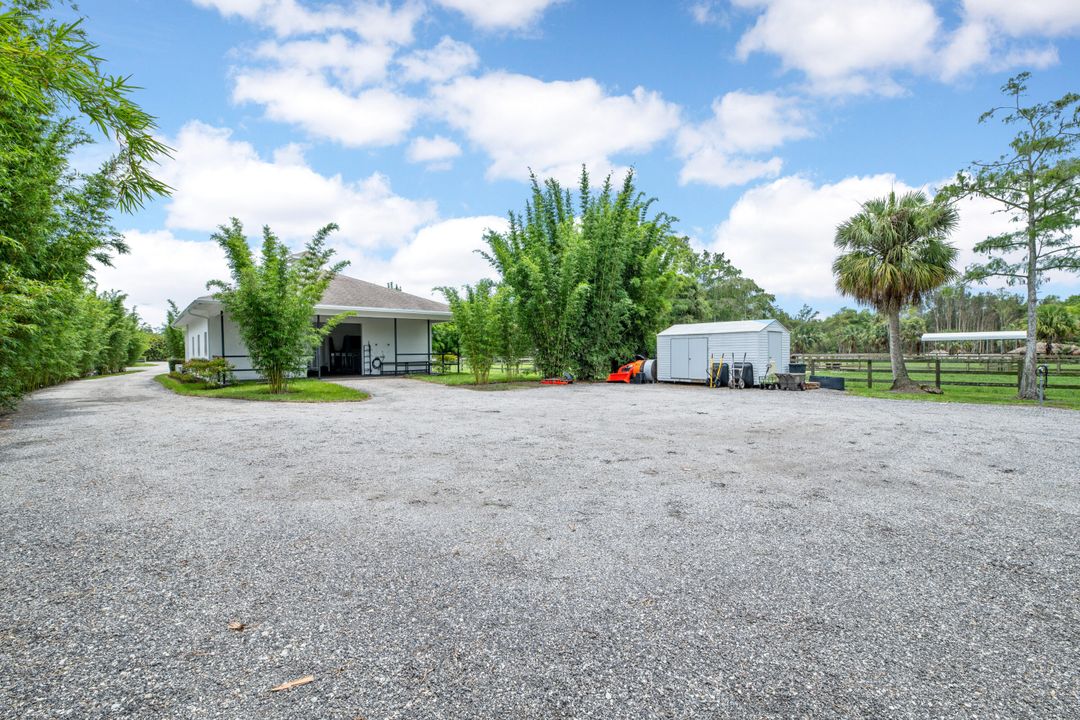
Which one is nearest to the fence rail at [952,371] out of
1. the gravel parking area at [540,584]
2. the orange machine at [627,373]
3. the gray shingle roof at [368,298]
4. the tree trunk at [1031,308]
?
the tree trunk at [1031,308]

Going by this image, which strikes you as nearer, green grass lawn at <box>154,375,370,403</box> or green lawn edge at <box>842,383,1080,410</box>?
green lawn edge at <box>842,383,1080,410</box>

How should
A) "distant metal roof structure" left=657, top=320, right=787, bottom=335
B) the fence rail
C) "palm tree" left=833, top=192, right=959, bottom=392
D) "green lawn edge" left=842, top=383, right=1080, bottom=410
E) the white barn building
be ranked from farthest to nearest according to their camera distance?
the white barn building
"distant metal roof structure" left=657, top=320, right=787, bottom=335
"palm tree" left=833, top=192, right=959, bottom=392
the fence rail
"green lawn edge" left=842, top=383, right=1080, bottom=410

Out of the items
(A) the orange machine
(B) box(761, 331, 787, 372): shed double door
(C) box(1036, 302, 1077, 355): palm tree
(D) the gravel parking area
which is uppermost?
(C) box(1036, 302, 1077, 355): palm tree

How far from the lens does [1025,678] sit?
1693 mm

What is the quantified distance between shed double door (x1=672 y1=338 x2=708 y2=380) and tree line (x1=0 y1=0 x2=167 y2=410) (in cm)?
1358

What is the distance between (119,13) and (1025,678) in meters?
6.11

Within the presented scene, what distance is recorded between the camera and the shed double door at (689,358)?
49.3 ft

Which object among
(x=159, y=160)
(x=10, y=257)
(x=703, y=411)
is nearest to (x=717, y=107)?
(x=703, y=411)

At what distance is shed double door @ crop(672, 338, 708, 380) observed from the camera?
49.3 feet

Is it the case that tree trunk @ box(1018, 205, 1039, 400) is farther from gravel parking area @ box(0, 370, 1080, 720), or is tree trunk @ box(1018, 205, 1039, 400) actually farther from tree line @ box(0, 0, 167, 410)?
tree line @ box(0, 0, 167, 410)

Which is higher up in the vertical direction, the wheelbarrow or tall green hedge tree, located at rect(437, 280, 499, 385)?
tall green hedge tree, located at rect(437, 280, 499, 385)

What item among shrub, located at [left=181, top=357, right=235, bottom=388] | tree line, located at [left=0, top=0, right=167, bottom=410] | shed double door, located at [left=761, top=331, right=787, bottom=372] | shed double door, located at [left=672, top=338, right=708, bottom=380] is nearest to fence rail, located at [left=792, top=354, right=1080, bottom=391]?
shed double door, located at [left=761, top=331, right=787, bottom=372]

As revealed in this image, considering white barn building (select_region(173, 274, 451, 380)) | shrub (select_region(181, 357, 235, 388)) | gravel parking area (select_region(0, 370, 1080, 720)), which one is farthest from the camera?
white barn building (select_region(173, 274, 451, 380))

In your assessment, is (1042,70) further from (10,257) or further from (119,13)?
(10,257)
